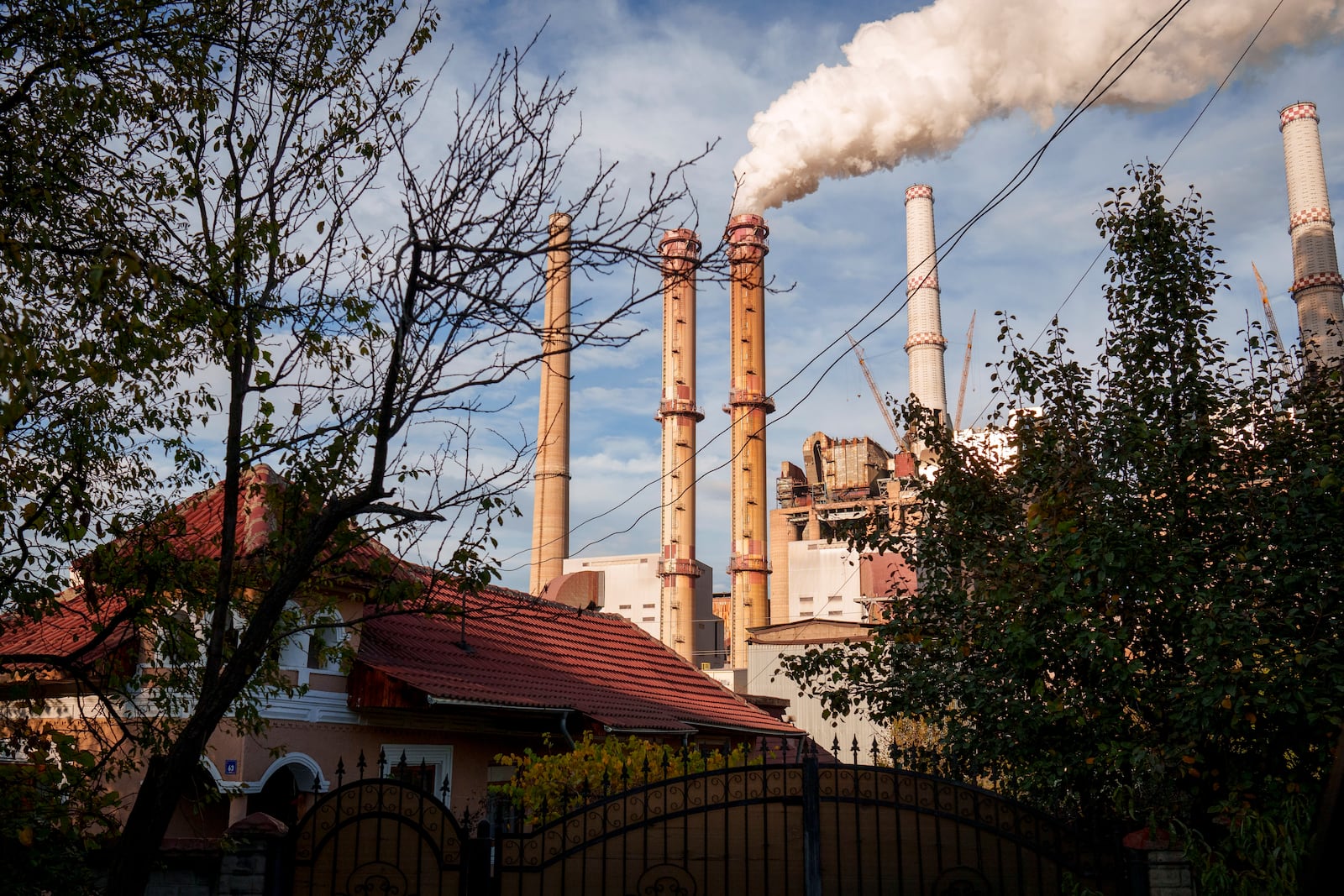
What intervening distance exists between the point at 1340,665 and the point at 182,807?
507 inches

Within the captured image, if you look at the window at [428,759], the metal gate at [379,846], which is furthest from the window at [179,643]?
the window at [428,759]

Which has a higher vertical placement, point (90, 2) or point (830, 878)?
point (90, 2)

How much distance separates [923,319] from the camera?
50.9m

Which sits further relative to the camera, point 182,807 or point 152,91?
point 182,807

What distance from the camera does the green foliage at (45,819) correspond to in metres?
5.93

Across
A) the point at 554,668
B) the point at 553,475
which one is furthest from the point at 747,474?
the point at 554,668

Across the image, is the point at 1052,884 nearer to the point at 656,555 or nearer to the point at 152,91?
the point at 152,91

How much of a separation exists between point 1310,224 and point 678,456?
29.4m

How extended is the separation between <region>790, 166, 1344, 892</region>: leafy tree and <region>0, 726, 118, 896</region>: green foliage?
18.2 feet

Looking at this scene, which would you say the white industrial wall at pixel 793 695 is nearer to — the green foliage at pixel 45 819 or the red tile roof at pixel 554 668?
the red tile roof at pixel 554 668

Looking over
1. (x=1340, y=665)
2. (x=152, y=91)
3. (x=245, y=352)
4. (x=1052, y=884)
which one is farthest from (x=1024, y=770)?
(x=152, y=91)

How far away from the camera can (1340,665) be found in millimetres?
6875

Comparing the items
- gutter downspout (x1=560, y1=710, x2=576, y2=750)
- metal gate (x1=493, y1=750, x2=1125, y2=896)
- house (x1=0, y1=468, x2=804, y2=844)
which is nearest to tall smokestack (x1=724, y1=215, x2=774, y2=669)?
house (x1=0, y1=468, x2=804, y2=844)

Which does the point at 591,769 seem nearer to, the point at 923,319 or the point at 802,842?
the point at 802,842
